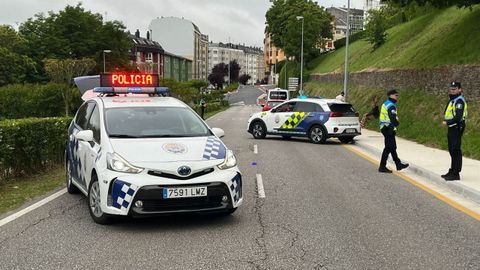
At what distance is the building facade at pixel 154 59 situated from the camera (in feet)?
310

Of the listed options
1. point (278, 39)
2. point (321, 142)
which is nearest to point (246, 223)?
point (321, 142)

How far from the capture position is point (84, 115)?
328 inches

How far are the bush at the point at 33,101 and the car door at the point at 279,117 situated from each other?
22827 millimetres

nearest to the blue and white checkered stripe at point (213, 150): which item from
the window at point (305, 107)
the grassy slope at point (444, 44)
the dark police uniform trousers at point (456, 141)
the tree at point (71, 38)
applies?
the dark police uniform trousers at point (456, 141)

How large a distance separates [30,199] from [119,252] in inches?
132

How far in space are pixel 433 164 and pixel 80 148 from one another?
25.7 feet

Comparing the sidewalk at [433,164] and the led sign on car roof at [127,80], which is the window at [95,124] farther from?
the sidewalk at [433,164]

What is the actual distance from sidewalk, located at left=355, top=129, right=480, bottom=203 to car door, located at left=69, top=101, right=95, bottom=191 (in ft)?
19.0

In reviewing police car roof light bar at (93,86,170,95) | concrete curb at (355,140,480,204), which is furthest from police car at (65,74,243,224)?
concrete curb at (355,140,480,204)

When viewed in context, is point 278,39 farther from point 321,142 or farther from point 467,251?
point 467,251

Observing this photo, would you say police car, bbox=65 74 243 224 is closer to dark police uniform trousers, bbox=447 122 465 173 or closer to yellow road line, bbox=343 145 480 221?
yellow road line, bbox=343 145 480 221

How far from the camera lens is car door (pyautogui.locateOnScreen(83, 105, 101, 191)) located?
671cm

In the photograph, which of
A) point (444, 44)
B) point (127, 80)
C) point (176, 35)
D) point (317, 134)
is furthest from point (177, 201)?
point (176, 35)

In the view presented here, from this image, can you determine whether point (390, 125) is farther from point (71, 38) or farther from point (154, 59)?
point (154, 59)
